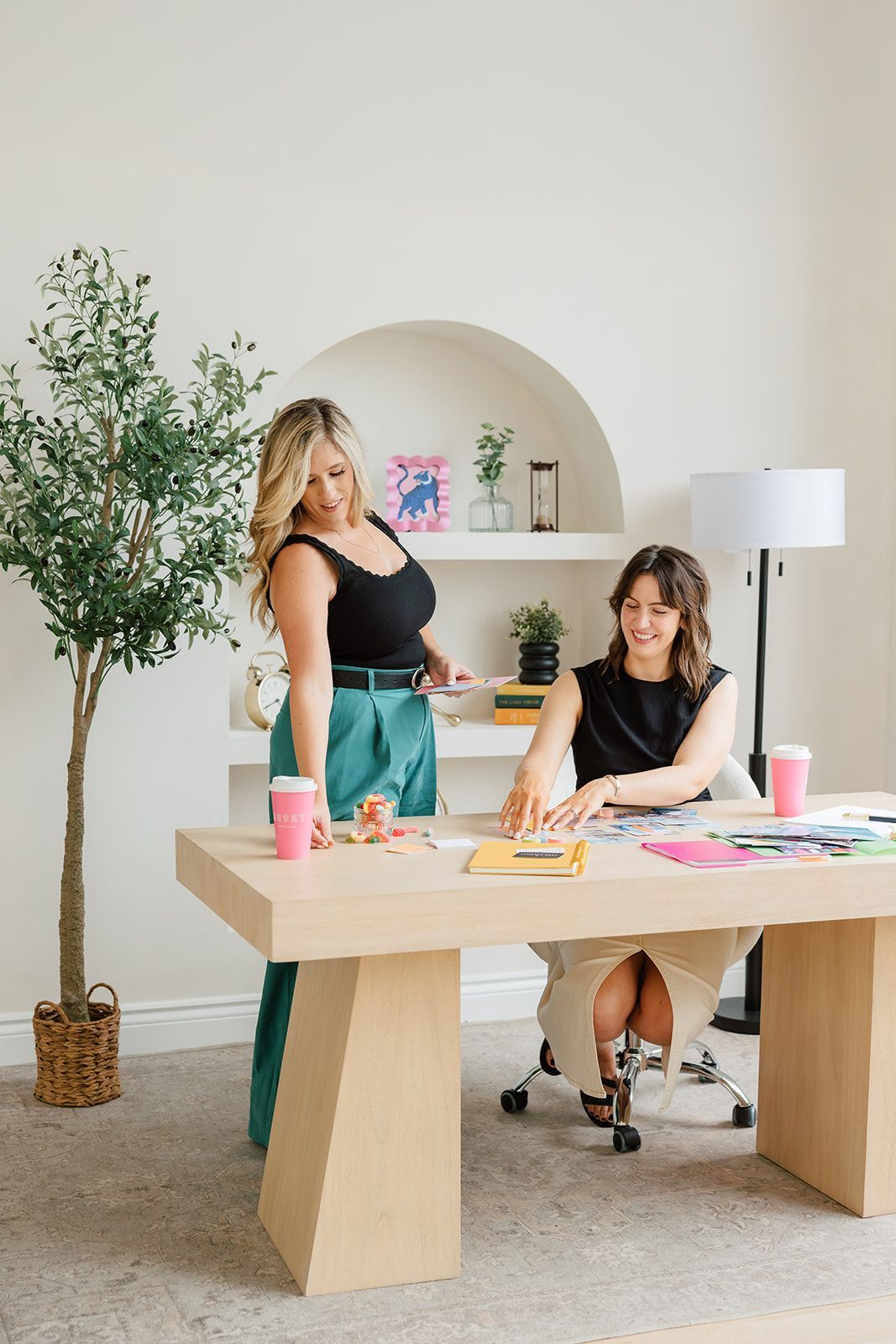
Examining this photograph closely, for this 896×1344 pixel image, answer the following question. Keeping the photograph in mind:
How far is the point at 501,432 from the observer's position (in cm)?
423

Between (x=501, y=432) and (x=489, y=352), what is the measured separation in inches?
9.7

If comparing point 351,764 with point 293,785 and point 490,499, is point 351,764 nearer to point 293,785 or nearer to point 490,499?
point 293,785

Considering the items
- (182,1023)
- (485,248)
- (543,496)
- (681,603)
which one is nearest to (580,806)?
(681,603)

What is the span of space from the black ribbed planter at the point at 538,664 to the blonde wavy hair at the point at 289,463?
145 centimetres

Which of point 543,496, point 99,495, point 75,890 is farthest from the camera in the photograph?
point 543,496

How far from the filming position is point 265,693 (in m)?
3.88

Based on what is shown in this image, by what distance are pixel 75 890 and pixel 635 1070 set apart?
142cm

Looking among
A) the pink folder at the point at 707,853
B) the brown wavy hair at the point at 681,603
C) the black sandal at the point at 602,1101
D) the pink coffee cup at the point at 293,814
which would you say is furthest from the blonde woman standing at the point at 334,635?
the black sandal at the point at 602,1101

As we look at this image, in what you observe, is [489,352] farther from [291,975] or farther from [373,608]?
[291,975]

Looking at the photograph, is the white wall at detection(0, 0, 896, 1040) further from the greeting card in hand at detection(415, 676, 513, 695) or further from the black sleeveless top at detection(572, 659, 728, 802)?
the black sleeveless top at detection(572, 659, 728, 802)

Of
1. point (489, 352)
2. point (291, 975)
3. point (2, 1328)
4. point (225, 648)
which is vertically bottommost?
point (2, 1328)

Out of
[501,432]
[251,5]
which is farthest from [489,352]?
[251,5]

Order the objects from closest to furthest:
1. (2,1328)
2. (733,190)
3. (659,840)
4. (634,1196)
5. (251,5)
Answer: (2,1328) → (659,840) → (634,1196) → (251,5) → (733,190)

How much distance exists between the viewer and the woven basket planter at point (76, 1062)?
10.8 feet
